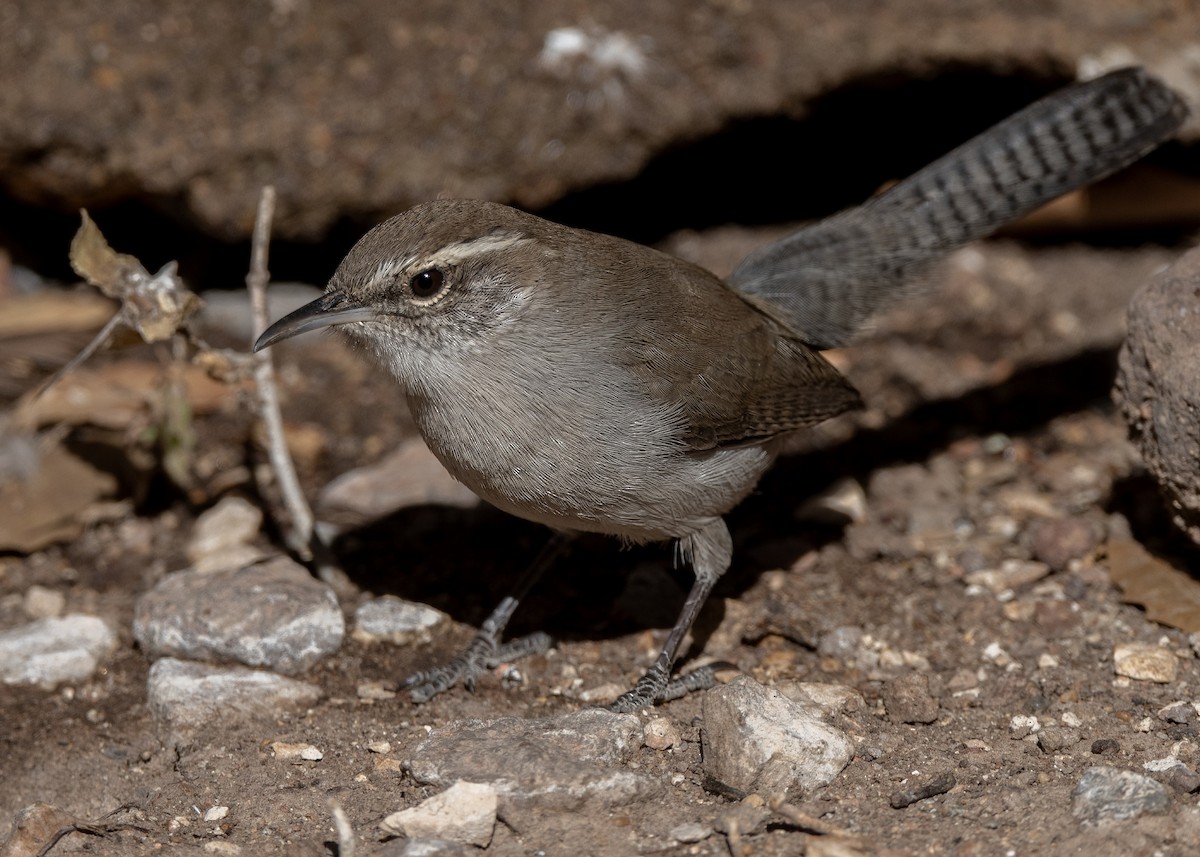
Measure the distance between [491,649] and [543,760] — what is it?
3.61 feet

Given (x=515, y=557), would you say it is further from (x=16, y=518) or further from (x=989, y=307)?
(x=989, y=307)

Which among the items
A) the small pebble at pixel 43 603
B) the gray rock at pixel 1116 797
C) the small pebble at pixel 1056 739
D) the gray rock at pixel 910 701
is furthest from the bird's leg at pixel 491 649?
the gray rock at pixel 1116 797

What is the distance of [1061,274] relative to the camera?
802cm

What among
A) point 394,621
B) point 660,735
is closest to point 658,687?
point 660,735

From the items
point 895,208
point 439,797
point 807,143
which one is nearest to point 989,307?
point 807,143

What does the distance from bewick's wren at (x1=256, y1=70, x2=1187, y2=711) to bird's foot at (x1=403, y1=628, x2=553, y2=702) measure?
0.07 feet

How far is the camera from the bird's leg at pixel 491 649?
205 inches

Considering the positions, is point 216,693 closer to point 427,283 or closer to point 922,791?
point 427,283

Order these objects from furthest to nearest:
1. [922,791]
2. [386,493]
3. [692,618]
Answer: [386,493], [692,618], [922,791]

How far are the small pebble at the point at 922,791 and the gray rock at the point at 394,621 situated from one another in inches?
87.4

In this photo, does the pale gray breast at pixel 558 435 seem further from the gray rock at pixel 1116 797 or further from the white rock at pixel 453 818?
the gray rock at pixel 1116 797

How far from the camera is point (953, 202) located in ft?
19.2

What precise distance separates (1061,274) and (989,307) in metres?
0.58

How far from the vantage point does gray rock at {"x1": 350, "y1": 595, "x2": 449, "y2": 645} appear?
18.1ft
